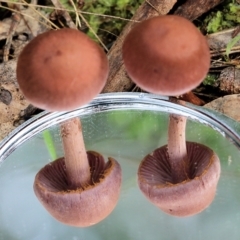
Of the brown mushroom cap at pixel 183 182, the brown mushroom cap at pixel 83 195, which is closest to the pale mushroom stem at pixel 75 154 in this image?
the brown mushroom cap at pixel 83 195

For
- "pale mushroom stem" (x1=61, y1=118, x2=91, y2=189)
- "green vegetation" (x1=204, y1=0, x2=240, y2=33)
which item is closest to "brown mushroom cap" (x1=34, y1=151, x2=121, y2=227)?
"pale mushroom stem" (x1=61, y1=118, x2=91, y2=189)

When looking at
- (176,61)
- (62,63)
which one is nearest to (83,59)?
(62,63)

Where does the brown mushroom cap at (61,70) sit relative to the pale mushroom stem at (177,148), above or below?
above

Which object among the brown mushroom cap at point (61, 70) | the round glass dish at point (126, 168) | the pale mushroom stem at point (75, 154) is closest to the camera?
the brown mushroom cap at point (61, 70)

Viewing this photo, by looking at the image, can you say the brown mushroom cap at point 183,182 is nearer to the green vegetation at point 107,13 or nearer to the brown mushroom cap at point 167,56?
the brown mushroom cap at point 167,56

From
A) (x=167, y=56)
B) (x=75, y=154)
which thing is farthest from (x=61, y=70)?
(x=75, y=154)

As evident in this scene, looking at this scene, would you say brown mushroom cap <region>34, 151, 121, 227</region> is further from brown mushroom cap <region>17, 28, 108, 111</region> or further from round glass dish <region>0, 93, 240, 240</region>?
brown mushroom cap <region>17, 28, 108, 111</region>

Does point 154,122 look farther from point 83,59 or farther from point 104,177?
point 83,59

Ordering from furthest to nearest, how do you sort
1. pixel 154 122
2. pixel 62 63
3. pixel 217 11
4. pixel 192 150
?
1. pixel 217 11
2. pixel 154 122
3. pixel 192 150
4. pixel 62 63
